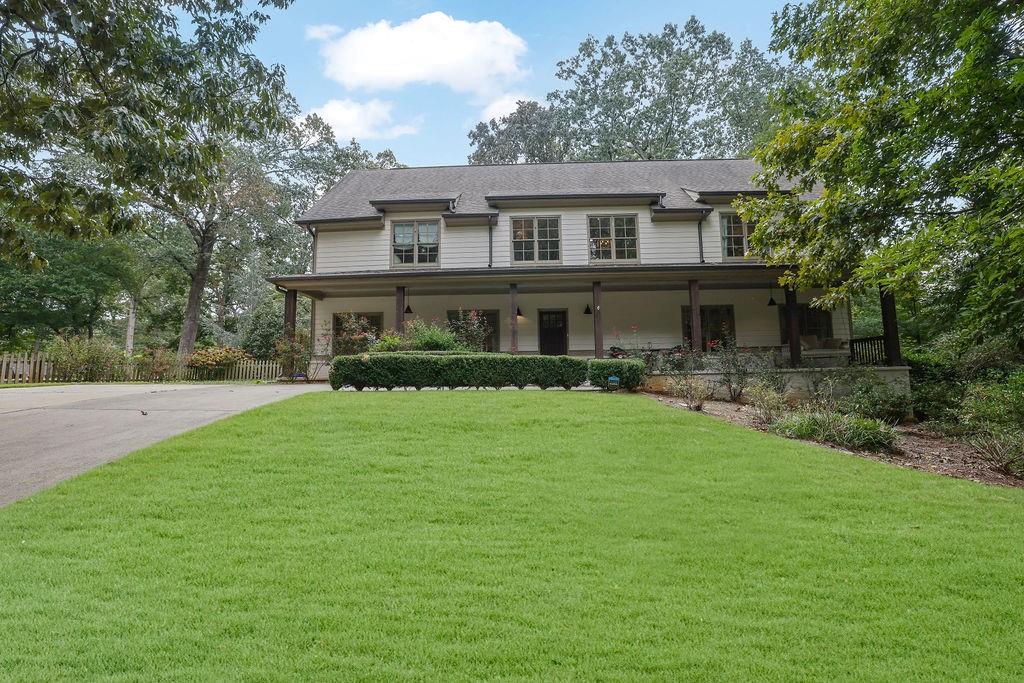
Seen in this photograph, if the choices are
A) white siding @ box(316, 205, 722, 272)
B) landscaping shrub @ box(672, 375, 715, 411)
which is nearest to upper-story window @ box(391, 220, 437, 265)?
white siding @ box(316, 205, 722, 272)

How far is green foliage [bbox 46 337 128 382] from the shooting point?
62.1ft

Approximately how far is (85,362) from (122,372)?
121 cm

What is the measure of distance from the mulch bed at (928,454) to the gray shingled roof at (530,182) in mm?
9878

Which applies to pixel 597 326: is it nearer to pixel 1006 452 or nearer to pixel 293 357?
pixel 293 357

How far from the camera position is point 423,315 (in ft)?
63.1

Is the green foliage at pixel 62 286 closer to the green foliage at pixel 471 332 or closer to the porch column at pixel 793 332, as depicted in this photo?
the green foliage at pixel 471 332

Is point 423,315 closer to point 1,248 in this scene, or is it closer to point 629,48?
point 1,248

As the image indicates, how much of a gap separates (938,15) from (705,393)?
6.99 meters

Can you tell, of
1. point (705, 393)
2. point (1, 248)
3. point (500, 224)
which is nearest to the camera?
point (1, 248)

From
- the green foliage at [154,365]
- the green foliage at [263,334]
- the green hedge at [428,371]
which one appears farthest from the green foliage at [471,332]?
the green foliage at [263,334]

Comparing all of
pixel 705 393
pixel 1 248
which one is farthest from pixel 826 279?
pixel 1 248

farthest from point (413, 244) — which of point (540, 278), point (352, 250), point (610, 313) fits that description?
point (610, 313)

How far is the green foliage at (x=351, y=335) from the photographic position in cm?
1695

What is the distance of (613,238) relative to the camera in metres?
18.1
